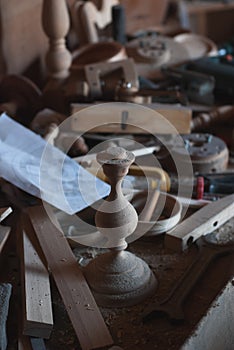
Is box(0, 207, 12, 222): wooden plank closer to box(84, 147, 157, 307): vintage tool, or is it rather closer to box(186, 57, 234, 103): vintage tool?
box(84, 147, 157, 307): vintage tool

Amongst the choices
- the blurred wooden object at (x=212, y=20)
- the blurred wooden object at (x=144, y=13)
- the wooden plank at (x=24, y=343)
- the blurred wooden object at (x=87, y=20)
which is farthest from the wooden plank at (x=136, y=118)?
the blurred wooden object at (x=212, y=20)

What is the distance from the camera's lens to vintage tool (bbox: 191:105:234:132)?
1.42 m

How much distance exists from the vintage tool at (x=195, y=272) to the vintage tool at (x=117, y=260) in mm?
43

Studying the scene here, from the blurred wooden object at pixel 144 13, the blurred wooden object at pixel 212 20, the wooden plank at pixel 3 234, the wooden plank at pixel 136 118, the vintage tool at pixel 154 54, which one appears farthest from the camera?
the blurred wooden object at pixel 212 20

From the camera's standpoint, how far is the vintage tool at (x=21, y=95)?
4.85ft

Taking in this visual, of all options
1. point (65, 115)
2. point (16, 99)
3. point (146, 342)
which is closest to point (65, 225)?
point (146, 342)

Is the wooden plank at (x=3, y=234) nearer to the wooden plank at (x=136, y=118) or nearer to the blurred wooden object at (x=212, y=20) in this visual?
the wooden plank at (x=136, y=118)

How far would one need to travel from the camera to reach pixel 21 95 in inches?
59.4

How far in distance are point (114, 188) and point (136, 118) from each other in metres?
0.44

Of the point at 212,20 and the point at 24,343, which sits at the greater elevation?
the point at 24,343

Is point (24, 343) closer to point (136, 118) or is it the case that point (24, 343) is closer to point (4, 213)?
point (4, 213)

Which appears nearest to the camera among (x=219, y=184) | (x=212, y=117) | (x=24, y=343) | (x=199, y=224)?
(x=24, y=343)

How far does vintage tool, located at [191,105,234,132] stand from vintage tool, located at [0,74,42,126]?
394 mm

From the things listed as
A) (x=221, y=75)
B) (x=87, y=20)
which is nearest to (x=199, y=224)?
(x=221, y=75)
